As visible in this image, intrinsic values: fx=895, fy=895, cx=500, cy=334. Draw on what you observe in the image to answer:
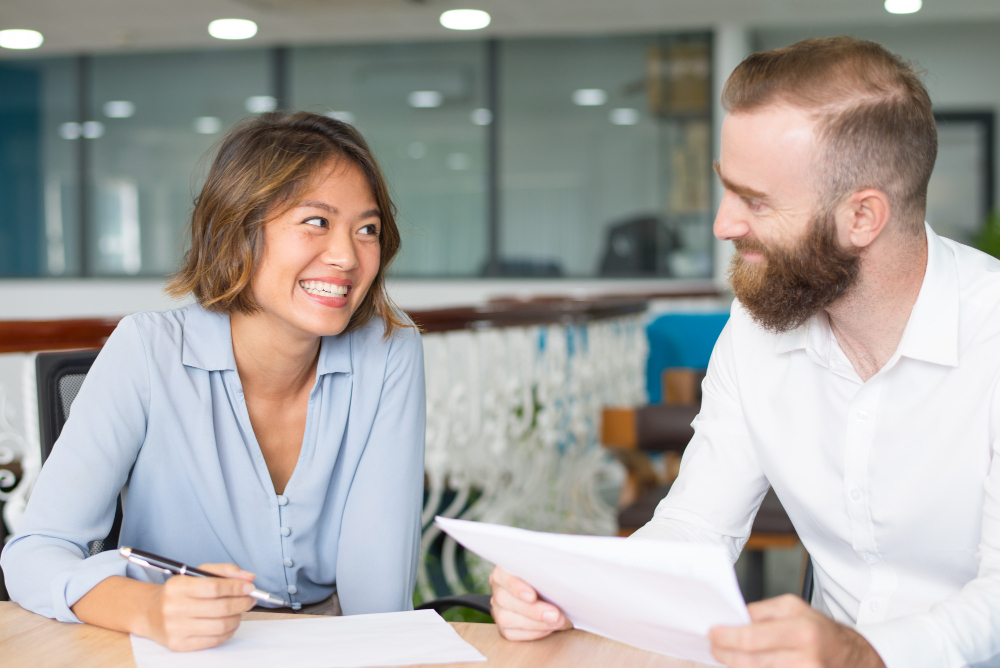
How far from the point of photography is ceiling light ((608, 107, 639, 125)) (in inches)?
261

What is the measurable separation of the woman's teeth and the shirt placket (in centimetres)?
76

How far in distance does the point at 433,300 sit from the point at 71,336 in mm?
5226

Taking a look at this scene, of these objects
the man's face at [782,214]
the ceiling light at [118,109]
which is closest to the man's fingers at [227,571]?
the man's face at [782,214]

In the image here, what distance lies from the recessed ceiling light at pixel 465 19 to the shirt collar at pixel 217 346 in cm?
498

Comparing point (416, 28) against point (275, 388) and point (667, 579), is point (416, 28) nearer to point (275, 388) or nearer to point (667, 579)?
point (275, 388)

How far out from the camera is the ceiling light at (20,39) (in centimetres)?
671

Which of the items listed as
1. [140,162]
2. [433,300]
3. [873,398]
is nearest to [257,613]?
[873,398]

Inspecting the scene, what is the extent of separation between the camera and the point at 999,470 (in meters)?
1.03

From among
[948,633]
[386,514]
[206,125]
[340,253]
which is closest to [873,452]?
[948,633]

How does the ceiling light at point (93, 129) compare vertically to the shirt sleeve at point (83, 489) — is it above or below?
above

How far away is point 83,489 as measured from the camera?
1.13 m

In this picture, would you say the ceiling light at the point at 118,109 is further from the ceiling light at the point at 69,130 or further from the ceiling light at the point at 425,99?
the ceiling light at the point at 425,99

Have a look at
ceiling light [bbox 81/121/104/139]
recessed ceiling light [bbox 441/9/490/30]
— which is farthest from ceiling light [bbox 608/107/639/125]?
ceiling light [bbox 81/121/104/139]

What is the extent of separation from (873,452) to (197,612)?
2.76 ft
